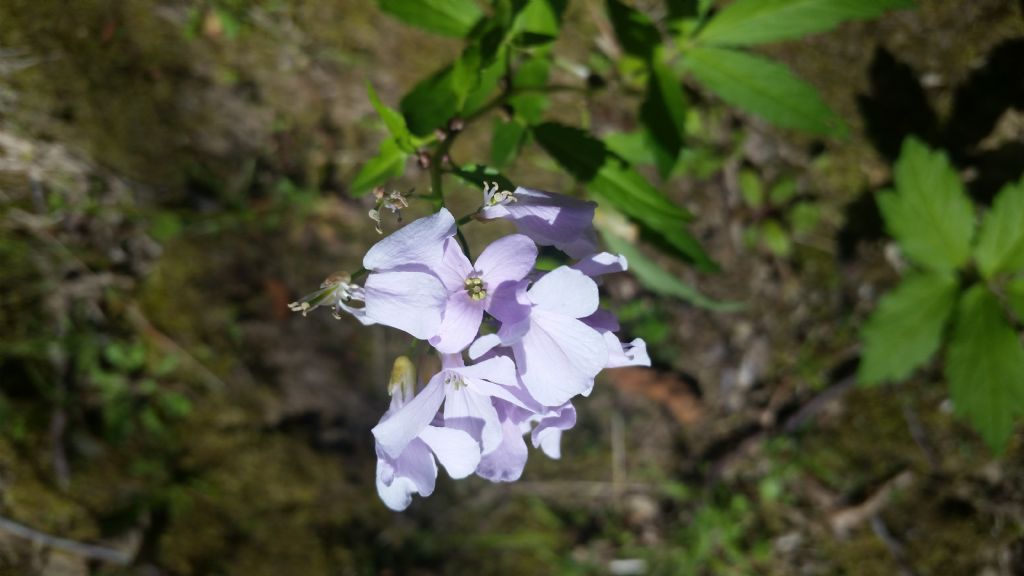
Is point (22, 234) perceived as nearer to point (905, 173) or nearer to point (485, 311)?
point (485, 311)

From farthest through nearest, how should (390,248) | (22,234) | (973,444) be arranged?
1. (973,444)
2. (22,234)
3. (390,248)

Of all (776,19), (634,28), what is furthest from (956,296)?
(634,28)

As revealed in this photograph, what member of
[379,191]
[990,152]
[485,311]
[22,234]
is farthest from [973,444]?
[22,234]

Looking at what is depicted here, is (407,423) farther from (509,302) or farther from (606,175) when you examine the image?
(606,175)

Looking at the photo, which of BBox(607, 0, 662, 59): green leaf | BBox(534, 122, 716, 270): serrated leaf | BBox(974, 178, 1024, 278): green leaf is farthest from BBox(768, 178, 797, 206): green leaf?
BBox(534, 122, 716, 270): serrated leaf

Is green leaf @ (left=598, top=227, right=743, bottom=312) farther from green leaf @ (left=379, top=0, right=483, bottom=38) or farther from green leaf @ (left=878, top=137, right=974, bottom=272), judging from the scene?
green leaf @ (left=379, top=0, right=483, bottom=38)
